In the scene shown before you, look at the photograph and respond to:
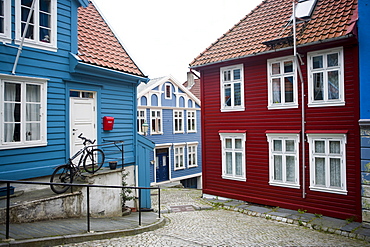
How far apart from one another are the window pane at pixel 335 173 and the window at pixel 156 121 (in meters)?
17.6

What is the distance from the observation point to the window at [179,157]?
95.4ft

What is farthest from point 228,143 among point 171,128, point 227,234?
point 171,128

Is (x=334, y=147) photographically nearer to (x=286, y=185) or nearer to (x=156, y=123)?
(x=286, y=185)

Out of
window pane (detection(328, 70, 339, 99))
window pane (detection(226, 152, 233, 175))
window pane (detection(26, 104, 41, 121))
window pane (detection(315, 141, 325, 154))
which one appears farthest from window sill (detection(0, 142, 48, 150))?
window pane (detection(328, 70, 339, 99))

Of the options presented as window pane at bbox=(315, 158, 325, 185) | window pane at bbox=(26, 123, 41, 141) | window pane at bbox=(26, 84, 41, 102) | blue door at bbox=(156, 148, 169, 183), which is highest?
window pane at bbox=(26, 84, 41, 102)

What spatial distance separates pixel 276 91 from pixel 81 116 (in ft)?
24.5

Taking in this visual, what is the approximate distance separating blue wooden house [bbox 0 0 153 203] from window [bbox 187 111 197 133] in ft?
60.9

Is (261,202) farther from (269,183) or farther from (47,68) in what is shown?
(47,68)

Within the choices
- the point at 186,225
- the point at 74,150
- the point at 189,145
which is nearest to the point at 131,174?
the point at 74,150

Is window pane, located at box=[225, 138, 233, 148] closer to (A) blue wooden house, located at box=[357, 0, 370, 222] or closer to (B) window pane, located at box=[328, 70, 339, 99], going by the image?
(B) window pane, located at box=[328, 70, 339, 99]

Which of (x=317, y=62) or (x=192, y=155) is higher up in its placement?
(x=317, y=62)

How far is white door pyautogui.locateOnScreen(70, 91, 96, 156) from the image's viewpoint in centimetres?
1007

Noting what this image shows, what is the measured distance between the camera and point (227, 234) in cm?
813

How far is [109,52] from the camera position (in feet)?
38.7
